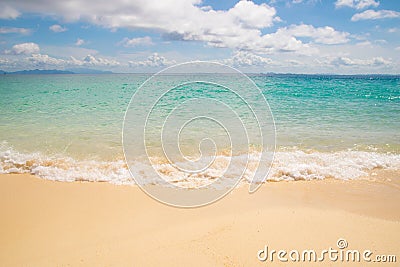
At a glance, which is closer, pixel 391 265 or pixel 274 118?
pixel 391 265

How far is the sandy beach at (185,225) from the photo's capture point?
3.94 metres

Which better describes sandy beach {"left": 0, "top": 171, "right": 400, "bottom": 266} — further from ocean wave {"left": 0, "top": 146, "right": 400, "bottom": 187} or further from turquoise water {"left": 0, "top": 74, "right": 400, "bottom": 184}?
turquoise water {"left": 0, "top": 74, "right": 400, "bottom": 184}

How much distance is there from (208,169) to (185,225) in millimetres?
3072

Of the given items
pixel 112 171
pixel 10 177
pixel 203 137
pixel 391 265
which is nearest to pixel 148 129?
pixel 203 137

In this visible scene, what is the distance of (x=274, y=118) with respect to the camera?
50.8 ft

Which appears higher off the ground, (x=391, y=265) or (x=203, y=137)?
(x=203, y=137)

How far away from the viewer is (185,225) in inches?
184

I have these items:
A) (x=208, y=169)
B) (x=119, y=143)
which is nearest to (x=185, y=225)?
(x=208, y=169)

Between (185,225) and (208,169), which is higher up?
(208,169)

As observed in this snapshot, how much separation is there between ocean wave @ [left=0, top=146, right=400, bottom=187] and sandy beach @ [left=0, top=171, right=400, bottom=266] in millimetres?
595

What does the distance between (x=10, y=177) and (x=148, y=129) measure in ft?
20.4

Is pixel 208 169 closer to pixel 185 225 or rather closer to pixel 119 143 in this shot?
pixel 185 225

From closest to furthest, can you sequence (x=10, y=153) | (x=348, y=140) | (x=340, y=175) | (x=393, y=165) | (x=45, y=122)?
1. (x=340, y=175)
2. (x=393, y=165)
3. (x=10, y=153)
4. (x=348, y=140)
5. (x=45, y=122)

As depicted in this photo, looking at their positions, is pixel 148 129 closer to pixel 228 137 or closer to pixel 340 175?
pixel 228 137
